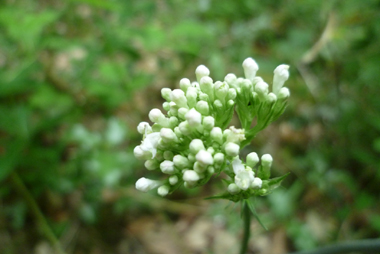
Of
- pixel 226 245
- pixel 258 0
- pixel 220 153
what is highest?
pixel 258 0

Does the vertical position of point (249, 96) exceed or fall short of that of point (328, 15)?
it falls short

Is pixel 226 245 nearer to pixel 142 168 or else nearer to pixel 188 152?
pixel 142 168

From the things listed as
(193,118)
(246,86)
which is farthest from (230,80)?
(193,118)

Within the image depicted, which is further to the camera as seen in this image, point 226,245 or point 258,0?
point 258,0

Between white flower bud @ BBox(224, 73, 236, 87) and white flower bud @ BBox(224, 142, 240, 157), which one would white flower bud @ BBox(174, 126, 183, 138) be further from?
white flower bud @ BBox(224, 73, 236, 87)

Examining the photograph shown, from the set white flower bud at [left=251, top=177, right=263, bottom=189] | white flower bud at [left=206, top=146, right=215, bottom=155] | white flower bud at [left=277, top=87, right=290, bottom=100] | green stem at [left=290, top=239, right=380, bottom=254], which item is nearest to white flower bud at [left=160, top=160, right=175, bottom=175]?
white flower bud at [left=206, top=146, right=215, bottom=155]

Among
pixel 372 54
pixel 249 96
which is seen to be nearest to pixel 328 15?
pixel 372 54
